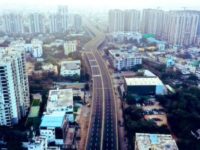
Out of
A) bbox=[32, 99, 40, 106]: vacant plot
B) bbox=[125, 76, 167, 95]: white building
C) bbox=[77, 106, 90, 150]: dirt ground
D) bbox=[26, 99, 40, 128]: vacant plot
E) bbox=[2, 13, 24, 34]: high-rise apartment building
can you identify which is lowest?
bbox=[77, 106, 90, 150]: dirt ground

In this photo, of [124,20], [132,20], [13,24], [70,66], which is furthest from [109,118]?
[13,24]

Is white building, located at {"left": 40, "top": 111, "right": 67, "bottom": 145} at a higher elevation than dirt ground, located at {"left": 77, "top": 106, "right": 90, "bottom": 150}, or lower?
higher

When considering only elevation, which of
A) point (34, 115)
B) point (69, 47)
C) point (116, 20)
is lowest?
point (34, 115)

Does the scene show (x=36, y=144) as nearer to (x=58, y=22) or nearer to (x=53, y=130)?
(x=53, y=130)

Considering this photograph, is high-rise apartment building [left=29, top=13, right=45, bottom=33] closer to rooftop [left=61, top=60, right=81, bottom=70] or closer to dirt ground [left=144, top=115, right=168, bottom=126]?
rooftop [left=61, top=60, right=81, bottom=70]

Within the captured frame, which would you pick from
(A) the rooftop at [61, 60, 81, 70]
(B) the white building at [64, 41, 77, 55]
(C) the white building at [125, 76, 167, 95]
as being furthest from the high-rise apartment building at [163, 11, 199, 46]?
(C) the white building at [125, 76, 167, 95]

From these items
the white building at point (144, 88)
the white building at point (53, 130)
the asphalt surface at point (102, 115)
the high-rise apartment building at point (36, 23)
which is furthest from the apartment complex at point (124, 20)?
the white building at point (53, 130)

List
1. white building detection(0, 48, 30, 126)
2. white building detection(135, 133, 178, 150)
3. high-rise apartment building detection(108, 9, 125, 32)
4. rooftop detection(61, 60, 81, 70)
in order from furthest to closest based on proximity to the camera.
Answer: high-rise apartment building detection(108, 9, 125, 32) < rooftop detection(61, 60, 81, 70) < white building detection(0, 48, 30, 126) < white building detection(135, 133, 178, 150)
